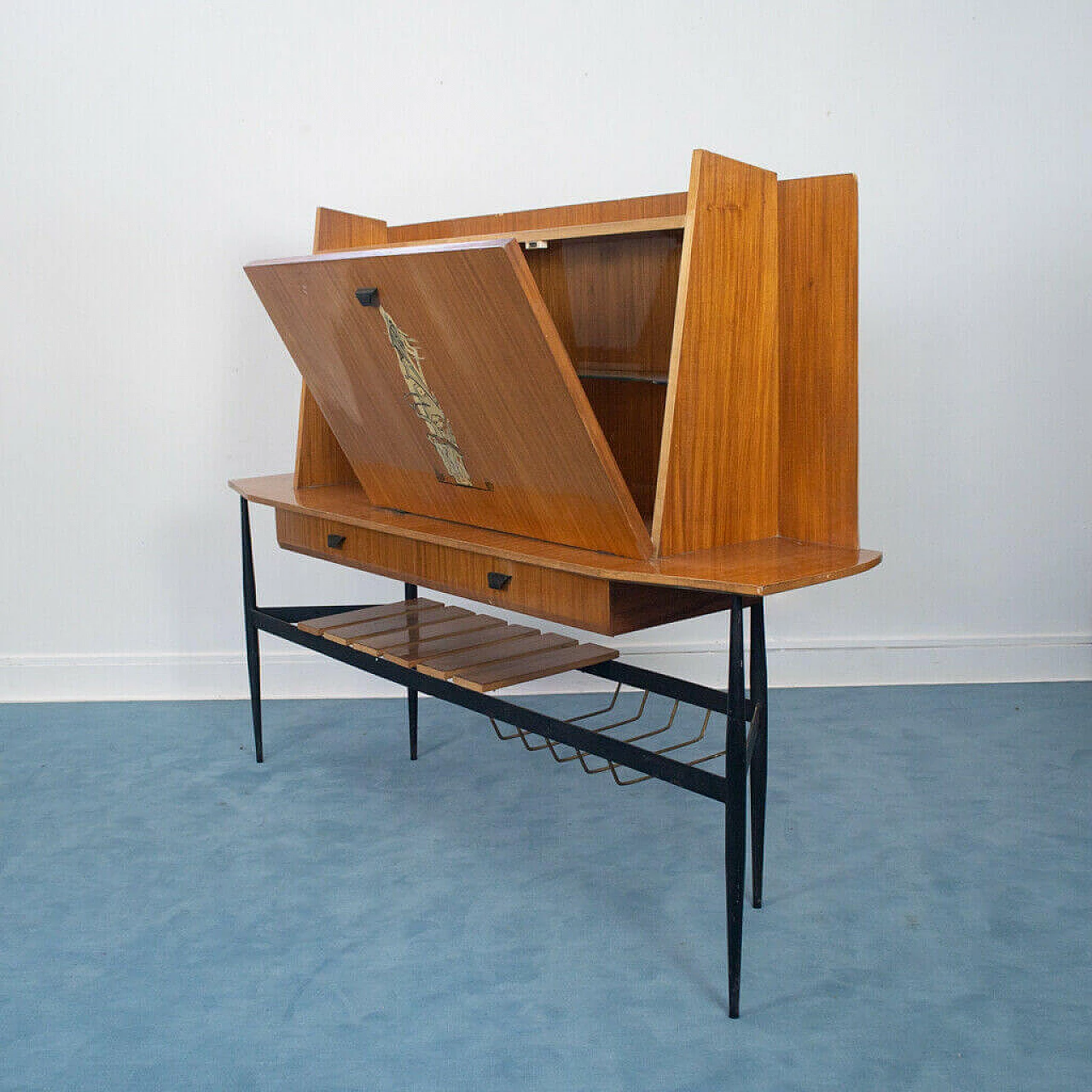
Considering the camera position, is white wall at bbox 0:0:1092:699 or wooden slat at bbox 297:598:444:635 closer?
wooden slat at bbox 297:598:444:635

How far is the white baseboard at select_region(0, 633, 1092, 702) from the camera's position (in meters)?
4.60

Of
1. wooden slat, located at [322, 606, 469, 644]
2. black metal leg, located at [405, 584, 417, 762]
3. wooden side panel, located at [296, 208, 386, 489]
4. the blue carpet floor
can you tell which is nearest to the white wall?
the blue carpet floor

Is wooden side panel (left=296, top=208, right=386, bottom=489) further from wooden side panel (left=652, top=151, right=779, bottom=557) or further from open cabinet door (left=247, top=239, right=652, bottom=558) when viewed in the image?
wooden side panel (left=652, top=151, right=779, bottom=557)

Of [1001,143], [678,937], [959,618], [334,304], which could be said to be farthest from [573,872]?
[1001,143]

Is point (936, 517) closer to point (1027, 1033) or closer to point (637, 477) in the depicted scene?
point (637, 477)

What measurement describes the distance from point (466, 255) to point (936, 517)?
9.30 ft

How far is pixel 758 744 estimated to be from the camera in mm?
2746

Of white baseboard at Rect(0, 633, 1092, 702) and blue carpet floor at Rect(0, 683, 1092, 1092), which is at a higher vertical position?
white baseboard at Rect(0, 633, 1092, 702)

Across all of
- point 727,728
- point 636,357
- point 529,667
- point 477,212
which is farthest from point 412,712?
point 477,212

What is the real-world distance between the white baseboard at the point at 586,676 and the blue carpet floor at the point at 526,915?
0.43 metres

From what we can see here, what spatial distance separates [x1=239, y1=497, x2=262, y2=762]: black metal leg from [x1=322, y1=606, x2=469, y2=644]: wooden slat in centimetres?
54

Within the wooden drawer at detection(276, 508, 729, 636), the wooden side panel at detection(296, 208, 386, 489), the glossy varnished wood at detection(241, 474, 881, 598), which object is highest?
the wooden side panel at detection(296, 208, 386, 489)

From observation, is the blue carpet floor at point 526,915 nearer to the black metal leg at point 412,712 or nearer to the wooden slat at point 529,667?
the black metal leg at point 412,712

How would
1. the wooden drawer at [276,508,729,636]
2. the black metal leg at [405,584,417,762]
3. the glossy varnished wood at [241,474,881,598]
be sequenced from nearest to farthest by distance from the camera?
the glossy varnished wood at [241,474,881,598], the wooden drawer at [276,508,729,636], the black metal leg at [405,584,417,762]
